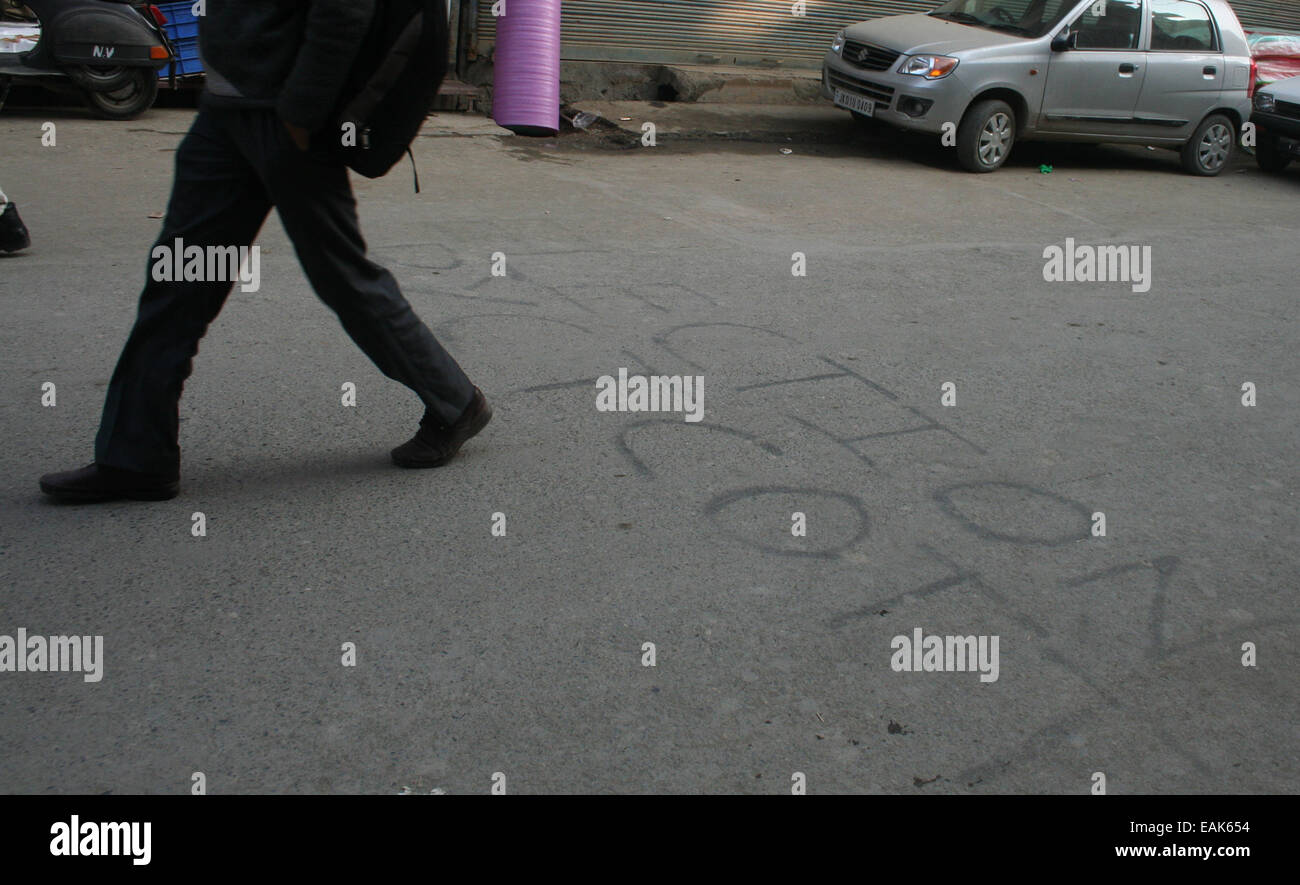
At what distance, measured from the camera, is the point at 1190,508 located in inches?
154

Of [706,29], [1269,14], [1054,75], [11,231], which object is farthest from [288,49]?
[1269,14]

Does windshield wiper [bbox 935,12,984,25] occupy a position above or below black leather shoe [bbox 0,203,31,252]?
above

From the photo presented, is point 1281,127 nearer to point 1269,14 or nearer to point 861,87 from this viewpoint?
point 861,87

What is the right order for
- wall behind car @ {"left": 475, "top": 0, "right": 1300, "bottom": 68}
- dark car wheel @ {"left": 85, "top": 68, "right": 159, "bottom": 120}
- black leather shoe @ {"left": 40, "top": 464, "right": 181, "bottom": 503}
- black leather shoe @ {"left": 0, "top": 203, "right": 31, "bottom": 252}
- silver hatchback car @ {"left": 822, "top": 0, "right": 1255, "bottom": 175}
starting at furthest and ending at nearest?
wall behind car @ {"left": 475, "top": 0, "right": 1300, "bottom": 68} < silver hatchback car @ {"left": 822, "top": 0, "right": 1255, "bottom": 175} < dark car wheel @ {"left": 85, "top": 68, "right": 159, "bottom": 120} < black leather shoe @ {"left": 0, "top": 203, "right": 31, "bottom": 252} < black leather shoe @ {"left": 40, "top": 464, "right": 181, "bottom": 503}

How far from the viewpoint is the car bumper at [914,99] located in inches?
388

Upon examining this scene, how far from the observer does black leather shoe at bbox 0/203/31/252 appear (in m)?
5.52

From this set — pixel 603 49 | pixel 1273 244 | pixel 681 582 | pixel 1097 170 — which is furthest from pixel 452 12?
pixel 681 582

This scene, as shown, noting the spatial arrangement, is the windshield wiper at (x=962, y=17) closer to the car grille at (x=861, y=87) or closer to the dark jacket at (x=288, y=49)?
the car grille at (x=861, y=87)

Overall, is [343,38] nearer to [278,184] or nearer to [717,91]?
[278,184]

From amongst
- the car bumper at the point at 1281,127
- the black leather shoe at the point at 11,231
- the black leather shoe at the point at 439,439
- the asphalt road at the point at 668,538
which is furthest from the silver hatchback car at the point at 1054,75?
the black leather shoe at the point at 439,439

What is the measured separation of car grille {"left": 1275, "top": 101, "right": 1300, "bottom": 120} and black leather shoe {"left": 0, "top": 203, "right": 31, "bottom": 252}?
11479 mm

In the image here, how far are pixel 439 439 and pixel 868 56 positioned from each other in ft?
26.2

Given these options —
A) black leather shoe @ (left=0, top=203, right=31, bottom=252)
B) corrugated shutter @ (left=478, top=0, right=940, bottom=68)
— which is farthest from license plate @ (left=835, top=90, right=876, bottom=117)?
black leather shoe @ (left=0, top=203, right=31, bottom=252)

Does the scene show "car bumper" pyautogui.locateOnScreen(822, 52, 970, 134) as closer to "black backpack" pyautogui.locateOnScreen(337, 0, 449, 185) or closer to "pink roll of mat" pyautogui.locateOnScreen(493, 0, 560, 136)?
"pink roll of mat" pyautogui.locateOnScreen(493, 0, 560, 136)
